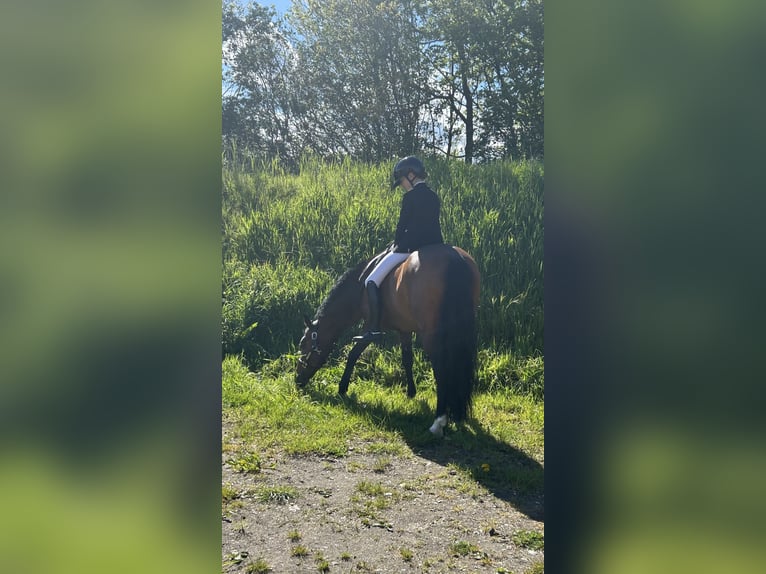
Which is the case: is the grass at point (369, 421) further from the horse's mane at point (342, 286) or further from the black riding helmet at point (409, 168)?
the black riding helmet at point (409, 168)

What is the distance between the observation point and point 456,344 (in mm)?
4145

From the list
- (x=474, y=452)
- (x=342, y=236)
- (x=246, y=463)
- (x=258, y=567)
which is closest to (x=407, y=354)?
(x=474, y=452)

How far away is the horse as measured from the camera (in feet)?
13.6

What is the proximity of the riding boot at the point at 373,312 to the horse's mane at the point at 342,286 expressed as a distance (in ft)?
0.82

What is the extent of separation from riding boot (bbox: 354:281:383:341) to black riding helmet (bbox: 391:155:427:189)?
1.01m

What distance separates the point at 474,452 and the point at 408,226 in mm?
1902

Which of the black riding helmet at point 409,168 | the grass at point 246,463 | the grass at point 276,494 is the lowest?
the grass at point 276,494

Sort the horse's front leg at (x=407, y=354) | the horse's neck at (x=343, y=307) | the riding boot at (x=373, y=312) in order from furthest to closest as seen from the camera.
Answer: the horse's neck at (x=343, y=307)
the riding boot at (x=373, y=312)
the horse's front leg at (x=407, y=354)

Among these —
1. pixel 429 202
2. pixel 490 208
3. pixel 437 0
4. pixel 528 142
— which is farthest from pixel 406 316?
pixel 437 0
